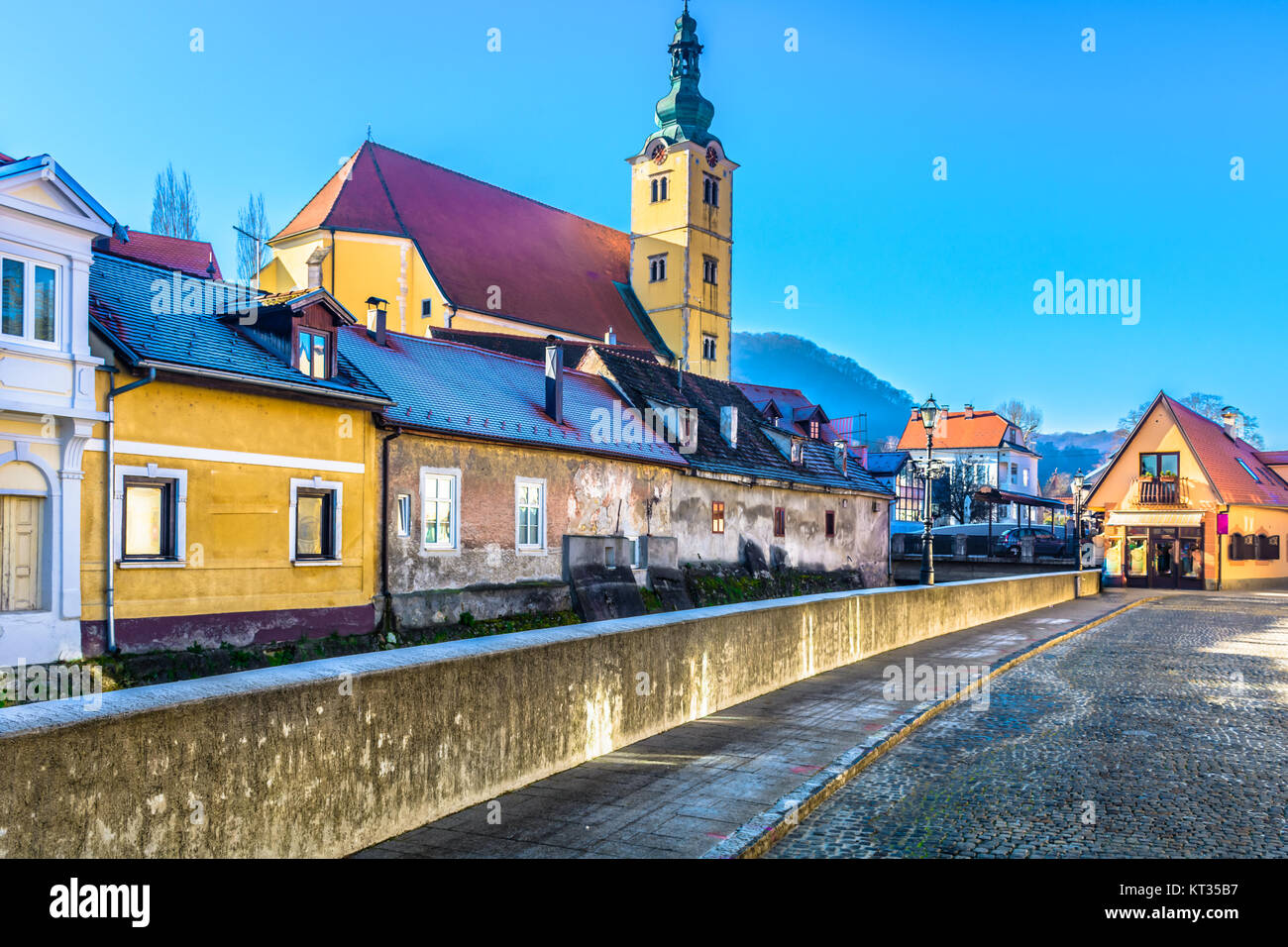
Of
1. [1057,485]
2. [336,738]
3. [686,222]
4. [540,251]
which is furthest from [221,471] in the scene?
[1057,485]

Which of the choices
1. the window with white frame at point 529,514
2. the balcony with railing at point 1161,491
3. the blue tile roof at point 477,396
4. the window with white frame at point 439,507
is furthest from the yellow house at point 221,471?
the balcony with railing at point 1161,491

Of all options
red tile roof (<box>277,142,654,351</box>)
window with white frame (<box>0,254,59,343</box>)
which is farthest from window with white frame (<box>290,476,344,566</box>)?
red tile roof (<box>277,142,654,351</box>)

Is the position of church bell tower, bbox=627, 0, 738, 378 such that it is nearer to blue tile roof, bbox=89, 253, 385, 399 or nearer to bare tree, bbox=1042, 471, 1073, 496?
blue tile roof, bbox=89, 253, 385, 399

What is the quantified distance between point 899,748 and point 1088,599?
92.8 ft

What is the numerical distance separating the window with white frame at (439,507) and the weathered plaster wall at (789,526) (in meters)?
8.90

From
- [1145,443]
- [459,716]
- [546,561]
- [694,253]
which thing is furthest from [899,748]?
[694,253]

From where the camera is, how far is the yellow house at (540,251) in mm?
49344

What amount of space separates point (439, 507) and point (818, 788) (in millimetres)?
15106

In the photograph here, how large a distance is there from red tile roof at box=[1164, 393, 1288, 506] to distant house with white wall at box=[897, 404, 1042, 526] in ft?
124

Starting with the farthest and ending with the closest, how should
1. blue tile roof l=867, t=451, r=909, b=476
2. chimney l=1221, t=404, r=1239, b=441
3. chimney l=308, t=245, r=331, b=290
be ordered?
blue tile roof l=867, t=451, r=909, b=476, chimney l=1221, t=404, r=1239, b=441, chimney l=308, t=245, r=331, b=290

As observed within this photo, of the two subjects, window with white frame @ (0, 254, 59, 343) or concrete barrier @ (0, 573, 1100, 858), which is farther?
window with white frame @ (0, 254, 59, 343)

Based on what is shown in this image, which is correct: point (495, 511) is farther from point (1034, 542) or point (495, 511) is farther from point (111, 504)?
point (1034, 542)

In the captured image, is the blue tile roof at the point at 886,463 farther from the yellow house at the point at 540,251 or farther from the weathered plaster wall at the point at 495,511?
the weathered plaster wall at the point at 495,511

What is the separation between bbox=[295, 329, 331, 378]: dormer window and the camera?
18469mm
